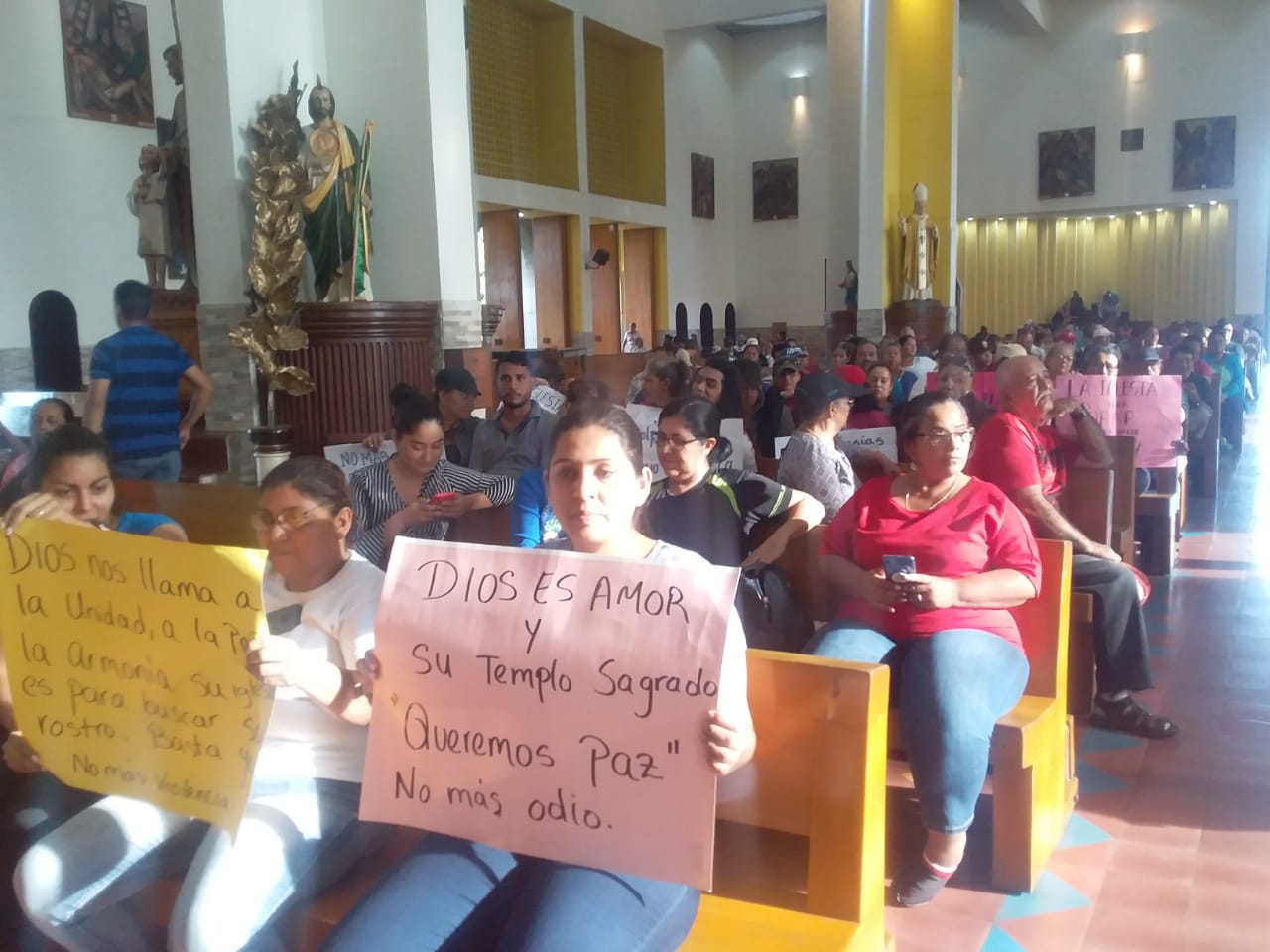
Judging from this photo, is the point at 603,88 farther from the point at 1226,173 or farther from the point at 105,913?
the point at 105,913

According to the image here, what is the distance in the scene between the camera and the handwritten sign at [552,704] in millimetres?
1577

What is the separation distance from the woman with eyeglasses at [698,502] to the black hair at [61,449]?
1508 mm

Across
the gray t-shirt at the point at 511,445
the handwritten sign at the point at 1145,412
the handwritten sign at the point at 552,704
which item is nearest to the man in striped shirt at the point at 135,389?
the gray t-shirt at the point at 511,445

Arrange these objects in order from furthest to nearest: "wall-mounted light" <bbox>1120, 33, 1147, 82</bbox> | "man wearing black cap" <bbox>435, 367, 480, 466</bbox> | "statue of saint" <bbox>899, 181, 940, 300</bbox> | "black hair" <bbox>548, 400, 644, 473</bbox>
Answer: "wall-mounted light" <bbox>1120, 33, 1147, 82</bbox> → "statue of saint" <bbox>899, 181, 940, 300</bbox> → "man wearing black cap" <bbox>435, 367, 480, 466</bbox> → "black hair" <bbox>548, 400, 644, 473</bbox>

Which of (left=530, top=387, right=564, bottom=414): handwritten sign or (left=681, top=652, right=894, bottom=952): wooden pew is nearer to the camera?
(left=681, top=652, right=894, bottom=952): wooden pew

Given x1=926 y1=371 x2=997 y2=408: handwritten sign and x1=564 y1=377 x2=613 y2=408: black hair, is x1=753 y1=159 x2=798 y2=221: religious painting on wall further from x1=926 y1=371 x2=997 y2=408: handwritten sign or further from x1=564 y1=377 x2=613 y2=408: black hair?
x1=564 y1=377 x2=613 y2=408: black hair

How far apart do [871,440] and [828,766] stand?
11.2 ft

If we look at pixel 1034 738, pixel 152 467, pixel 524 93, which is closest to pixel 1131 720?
pixel 1034 738

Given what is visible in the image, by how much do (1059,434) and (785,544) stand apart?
6.77 feet

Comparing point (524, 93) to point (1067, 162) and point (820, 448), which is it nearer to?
point (1067, 162)

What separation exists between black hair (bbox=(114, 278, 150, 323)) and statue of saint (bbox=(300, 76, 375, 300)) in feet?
5.81

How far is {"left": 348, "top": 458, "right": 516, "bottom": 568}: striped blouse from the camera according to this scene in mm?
3637

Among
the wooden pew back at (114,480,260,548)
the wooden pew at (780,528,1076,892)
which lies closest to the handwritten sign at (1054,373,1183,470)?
the wooden pew at (780,528,1076,892)

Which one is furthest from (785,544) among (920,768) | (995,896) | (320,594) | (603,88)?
(603,88)
